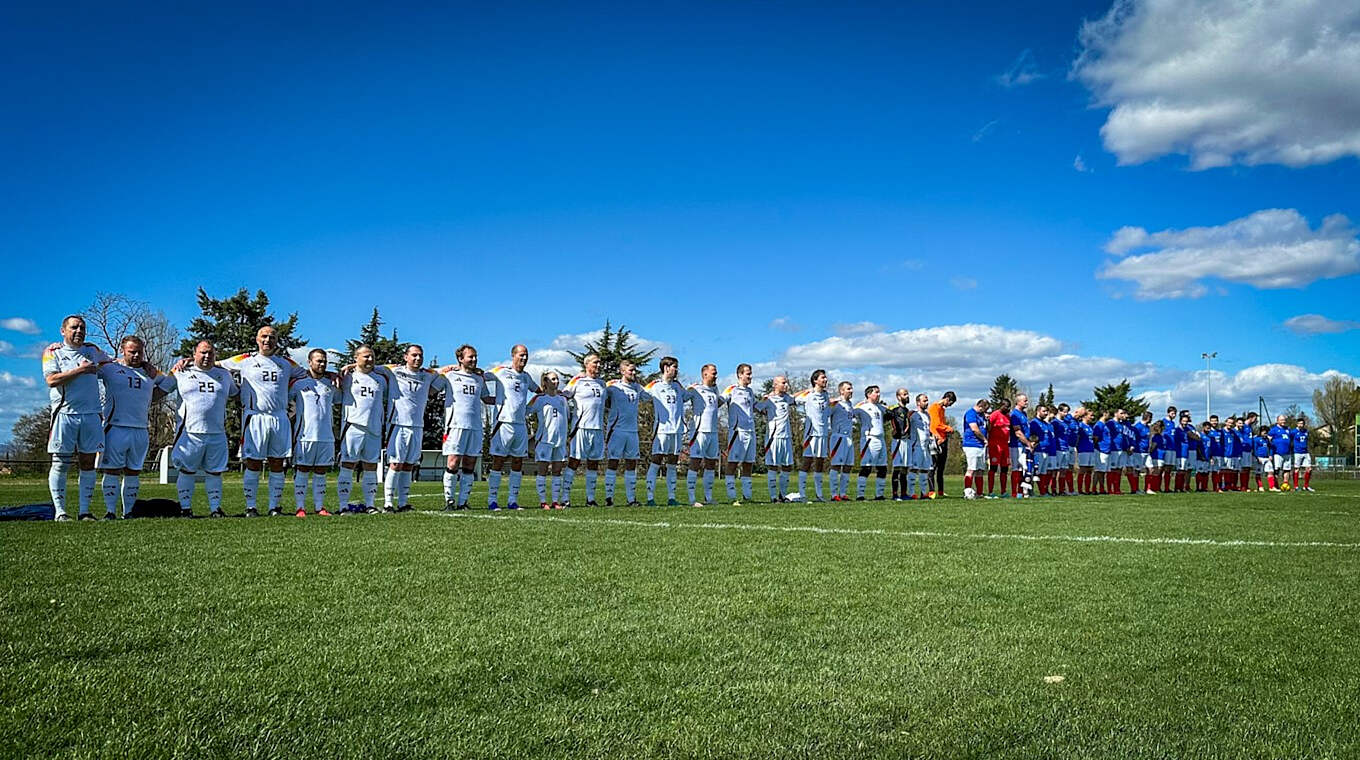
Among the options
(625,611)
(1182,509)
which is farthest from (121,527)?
(1182,509)

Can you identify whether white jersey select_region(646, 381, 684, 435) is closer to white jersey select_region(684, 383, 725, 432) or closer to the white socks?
white jersey select_region(684, 383, 725, 432)

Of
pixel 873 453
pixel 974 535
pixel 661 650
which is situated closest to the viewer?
pixel 661 650

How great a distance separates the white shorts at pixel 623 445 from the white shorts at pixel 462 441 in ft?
6.89

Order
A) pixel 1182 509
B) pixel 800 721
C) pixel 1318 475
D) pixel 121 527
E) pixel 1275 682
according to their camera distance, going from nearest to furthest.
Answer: pixel 800 721, pixel 1275 682, pixel 121 527, pixel 1182 509, pixel 1318 475

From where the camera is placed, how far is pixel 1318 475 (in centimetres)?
4741

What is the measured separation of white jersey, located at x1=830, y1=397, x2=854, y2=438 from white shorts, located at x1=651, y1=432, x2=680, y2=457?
378 centimetres

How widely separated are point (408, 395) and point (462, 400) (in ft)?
2.41

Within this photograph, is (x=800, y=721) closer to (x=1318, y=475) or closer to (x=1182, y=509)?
(x=1182, y=509)

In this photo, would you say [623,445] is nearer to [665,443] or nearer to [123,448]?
[665,443]

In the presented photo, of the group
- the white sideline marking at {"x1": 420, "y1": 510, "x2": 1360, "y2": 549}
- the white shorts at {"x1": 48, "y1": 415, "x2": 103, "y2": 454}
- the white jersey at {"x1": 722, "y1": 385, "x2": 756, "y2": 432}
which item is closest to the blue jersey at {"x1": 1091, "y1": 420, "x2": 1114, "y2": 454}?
the white jersey at {"x1": 722, "y1": 385, "x2": 756, "y2": 432}

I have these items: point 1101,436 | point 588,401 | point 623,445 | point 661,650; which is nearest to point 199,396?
point 588,401

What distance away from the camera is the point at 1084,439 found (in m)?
21.7

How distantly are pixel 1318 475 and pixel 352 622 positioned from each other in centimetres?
5513

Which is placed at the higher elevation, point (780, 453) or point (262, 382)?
point (262, 382)
